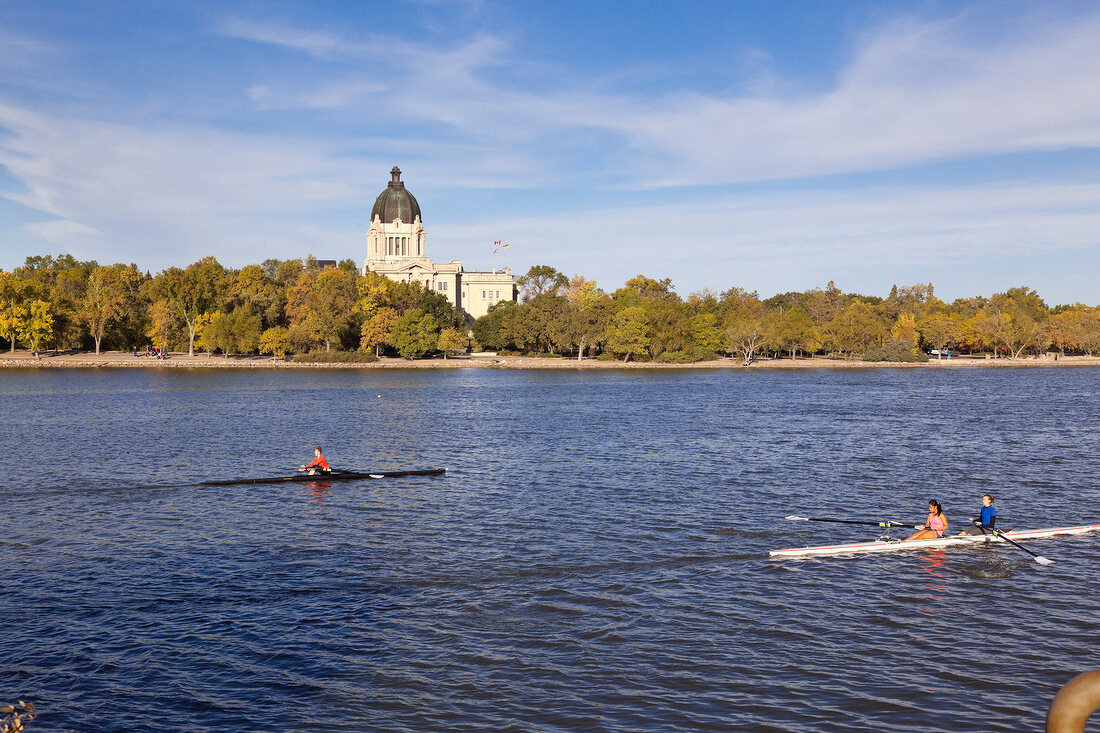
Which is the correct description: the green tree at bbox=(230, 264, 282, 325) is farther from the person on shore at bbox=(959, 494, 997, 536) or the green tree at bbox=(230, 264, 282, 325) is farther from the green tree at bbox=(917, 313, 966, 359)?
the green tree at bbox=(917, 313, 966, 359)

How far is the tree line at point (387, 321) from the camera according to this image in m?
134

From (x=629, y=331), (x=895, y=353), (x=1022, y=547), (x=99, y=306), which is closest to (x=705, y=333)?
(x=629, y=331)

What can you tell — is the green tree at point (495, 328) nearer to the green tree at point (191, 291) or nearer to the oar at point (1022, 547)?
the green tree at point (191, 291)

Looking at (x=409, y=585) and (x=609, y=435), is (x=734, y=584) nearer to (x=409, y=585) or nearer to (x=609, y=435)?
(x=409, y=585)

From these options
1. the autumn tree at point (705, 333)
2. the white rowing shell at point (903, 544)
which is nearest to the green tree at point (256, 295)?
the autumn tree at point (705, 333)

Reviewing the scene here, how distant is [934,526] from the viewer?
25.9 m

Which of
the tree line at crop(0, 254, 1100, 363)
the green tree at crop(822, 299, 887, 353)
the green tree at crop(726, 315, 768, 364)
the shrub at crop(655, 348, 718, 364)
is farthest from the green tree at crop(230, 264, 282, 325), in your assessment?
the green tree at crop(822, 299, 887, 353)

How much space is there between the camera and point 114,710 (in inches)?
594

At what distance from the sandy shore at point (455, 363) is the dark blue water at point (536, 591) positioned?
86920 mm

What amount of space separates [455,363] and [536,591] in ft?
392

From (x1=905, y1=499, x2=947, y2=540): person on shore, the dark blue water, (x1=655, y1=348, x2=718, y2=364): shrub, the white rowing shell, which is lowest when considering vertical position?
the dark blue water

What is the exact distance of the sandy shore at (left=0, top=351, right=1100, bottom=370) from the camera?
5069 inches

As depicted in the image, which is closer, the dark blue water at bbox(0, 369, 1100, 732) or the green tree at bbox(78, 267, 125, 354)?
the dark blue water at bbox(0, 369, 1100, 732)

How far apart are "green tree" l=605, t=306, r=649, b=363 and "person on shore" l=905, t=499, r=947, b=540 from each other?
386 ft
